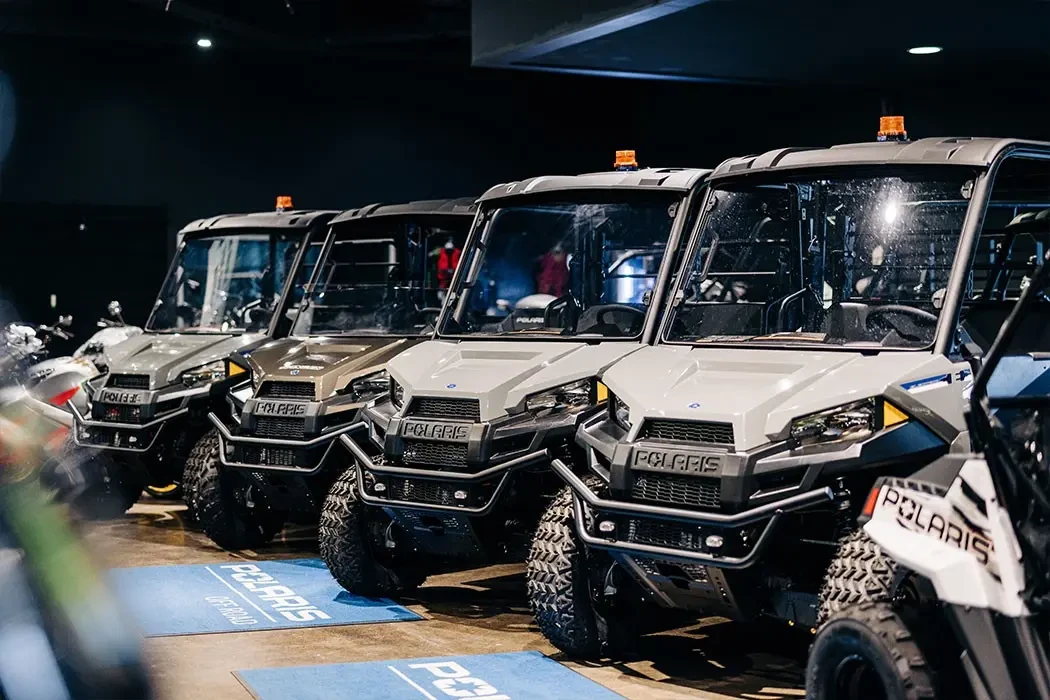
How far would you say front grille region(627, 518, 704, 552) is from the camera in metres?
5.62

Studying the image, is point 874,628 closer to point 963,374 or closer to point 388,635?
point 963,374

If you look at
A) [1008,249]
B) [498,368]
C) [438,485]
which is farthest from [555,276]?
[1008,249]

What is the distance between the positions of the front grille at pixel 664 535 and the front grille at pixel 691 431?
1.05ft

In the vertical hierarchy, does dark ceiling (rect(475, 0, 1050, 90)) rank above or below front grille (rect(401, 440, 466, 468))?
above

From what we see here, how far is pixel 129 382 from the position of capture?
404 inches

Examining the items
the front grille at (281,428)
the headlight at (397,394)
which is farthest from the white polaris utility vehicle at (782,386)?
the front grille at (281,428)

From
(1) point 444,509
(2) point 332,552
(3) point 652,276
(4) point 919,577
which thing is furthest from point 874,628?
(2) point 332,552

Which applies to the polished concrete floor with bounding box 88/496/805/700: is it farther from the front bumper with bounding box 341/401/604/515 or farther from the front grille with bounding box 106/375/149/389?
the front grille with bounding box 106/375/149/389

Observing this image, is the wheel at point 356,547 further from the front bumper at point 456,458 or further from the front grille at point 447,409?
the front grille at point 447,409

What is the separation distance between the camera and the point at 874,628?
14.4 ft

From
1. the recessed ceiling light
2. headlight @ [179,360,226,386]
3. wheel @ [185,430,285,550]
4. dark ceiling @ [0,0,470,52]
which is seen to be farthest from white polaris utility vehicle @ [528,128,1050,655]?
dark ceiling @ [0,0,470,52]

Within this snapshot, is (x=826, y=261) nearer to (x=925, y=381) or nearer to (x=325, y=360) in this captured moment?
(x=925, y=381)

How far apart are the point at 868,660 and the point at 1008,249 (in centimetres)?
332

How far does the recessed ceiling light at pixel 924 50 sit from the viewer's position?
459 inches
